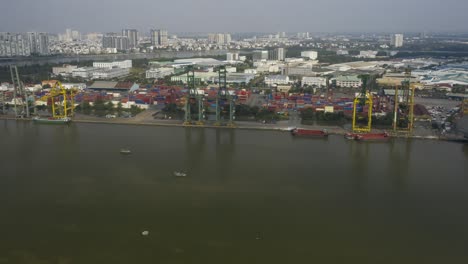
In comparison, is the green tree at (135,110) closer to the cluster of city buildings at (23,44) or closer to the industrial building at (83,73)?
the industrial building at (83,73)

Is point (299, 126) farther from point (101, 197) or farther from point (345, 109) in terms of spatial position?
point (101, 197)

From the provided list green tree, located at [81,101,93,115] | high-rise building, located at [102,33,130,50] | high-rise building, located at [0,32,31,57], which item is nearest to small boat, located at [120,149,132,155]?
green tree, located at [81,101,93,115]

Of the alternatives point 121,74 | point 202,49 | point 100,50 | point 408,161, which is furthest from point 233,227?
point 202,49

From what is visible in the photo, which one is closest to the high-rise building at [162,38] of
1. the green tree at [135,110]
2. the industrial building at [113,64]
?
the industrial building at [113,64]

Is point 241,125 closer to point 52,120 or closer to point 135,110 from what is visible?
point 135,110

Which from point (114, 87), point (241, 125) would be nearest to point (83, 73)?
point (114, 87)
